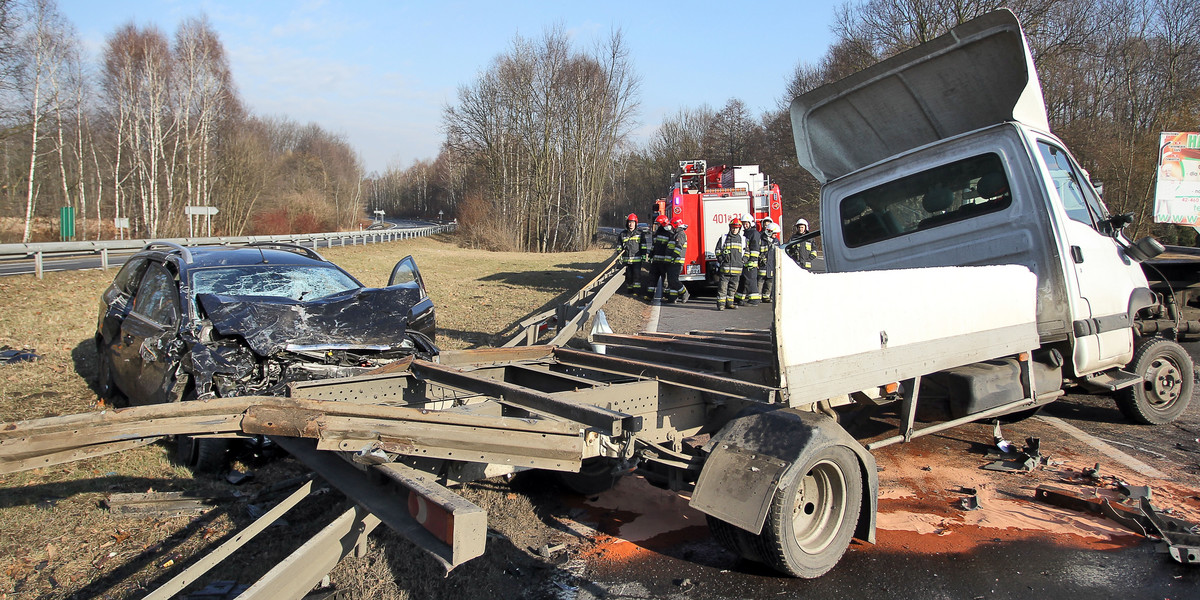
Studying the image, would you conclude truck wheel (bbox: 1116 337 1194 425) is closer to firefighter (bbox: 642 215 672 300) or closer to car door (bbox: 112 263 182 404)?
car door (bbox: 112 263 182 404)

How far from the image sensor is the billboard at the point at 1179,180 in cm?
1477

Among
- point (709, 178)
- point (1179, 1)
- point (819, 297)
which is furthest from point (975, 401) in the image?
point (1179, 1)

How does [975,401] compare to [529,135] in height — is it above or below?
below

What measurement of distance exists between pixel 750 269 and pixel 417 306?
30.8 feet

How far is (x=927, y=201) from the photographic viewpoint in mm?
5738

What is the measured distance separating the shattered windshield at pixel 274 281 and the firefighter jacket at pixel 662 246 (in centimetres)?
877

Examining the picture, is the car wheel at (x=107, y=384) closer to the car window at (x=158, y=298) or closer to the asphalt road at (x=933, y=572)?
the car window at (x=158, y=298)

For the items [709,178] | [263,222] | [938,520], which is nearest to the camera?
[938,520]

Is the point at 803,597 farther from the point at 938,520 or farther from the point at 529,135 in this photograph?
the point at 529,135

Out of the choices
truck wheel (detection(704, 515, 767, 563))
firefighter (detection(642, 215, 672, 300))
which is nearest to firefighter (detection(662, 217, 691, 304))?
firefighter (detection(642, 215, 672, 300))

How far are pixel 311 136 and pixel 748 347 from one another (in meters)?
87.1

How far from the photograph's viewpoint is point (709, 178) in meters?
18.8

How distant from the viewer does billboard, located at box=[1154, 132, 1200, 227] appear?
14766mm

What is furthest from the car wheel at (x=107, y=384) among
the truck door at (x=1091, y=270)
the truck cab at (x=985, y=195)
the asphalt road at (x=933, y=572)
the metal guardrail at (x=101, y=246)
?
the truck door at (x=1091, y=270)
